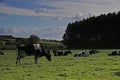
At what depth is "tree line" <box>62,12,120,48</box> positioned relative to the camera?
409ft

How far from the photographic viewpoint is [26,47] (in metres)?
40.0

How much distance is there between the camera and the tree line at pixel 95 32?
12475 cm

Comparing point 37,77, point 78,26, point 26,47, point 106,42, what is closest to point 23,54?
point 26,47

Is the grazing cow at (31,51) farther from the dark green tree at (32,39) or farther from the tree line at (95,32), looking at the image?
the tree line at (95,32)

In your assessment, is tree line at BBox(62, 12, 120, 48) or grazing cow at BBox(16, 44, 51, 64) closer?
grazing cow at BBox(16, 44, 51, 64)

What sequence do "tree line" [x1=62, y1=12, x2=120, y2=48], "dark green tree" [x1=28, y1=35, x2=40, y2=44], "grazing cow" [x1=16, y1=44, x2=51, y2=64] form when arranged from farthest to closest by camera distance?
"tree line" [x1=62, y1=12, x2=120, y2=48] → "dark green tree" [x1=28, y1=35, x2=40, y2=44] → "grazing cow" [x1=16, y1=44, x2=51, y2=64]

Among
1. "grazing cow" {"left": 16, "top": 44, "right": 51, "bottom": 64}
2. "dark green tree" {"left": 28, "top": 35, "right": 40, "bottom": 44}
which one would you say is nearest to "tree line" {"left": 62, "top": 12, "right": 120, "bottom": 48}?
"dark green tree" {"left": 28, "top": 35, "right": 40, "bottom": 44}

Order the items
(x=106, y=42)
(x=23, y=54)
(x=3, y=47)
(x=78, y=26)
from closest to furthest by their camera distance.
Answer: (x=23, y=54)
(x=3, y=47)
(x=106, y=42)
(x=78, y=26)

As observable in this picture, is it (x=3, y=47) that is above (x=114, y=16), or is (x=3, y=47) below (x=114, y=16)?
below

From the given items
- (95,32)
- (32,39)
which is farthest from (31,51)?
(95,32)

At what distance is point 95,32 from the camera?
136 metres

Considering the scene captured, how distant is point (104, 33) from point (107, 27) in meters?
2.54

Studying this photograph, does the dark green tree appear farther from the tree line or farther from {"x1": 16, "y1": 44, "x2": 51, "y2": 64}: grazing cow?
{"x1": 16, "y1": 44, "x2": 51, "y2": 64}: grazing cow

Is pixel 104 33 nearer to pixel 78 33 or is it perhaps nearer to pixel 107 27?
pixel 107 27
